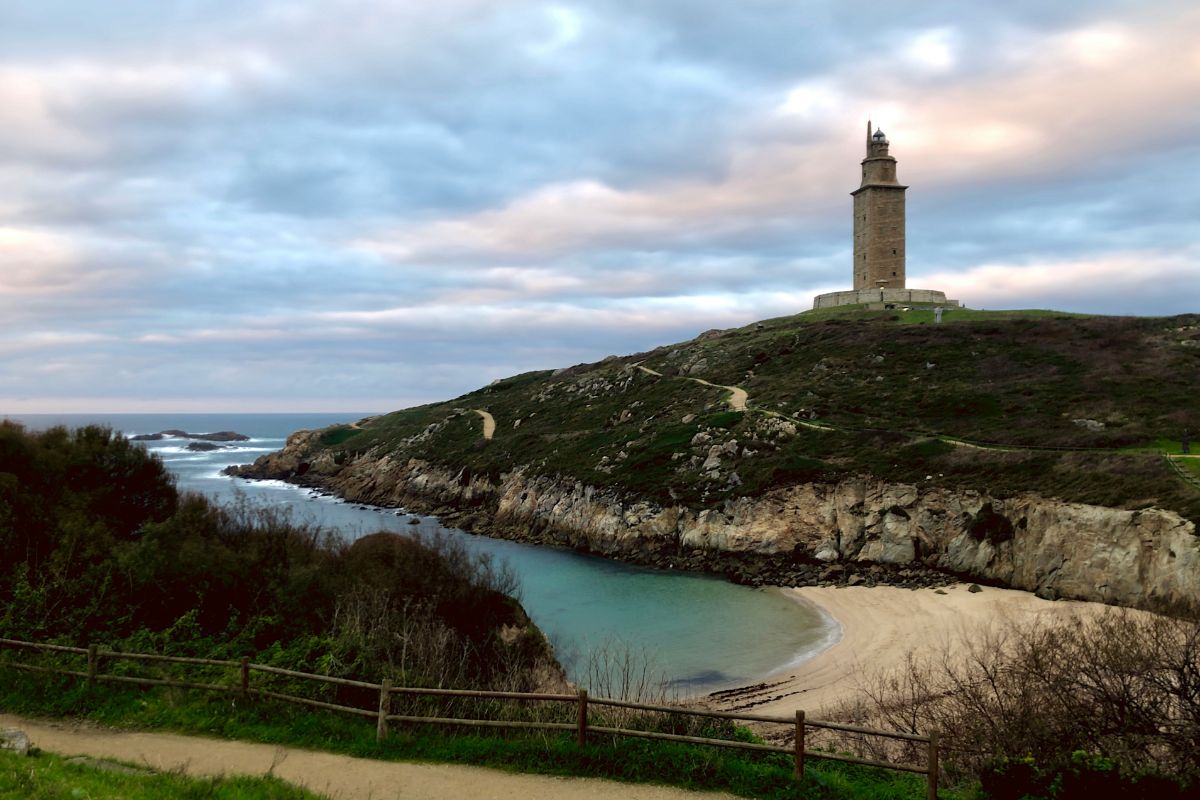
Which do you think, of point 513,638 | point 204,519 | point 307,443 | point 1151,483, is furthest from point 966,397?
point 307,443

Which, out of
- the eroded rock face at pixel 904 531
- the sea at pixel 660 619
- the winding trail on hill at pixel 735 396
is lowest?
the sea at pixel 660 619

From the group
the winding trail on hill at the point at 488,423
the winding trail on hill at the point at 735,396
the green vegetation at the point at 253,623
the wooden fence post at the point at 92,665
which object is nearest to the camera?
the green vegetation at the point at 253,623

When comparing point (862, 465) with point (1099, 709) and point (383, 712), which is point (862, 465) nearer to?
point (1099, 709)

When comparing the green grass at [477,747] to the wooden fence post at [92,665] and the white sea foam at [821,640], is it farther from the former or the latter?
the white sea foam at [821,640]

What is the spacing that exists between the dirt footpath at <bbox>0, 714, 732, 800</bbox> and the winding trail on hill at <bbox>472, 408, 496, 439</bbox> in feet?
231

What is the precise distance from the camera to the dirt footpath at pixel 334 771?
1072 centimetres

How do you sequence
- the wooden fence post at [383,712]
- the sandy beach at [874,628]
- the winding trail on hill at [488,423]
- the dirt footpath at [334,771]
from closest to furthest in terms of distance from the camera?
the dirt footpath at [334,771]
the wooden fence post at [383,712]
the sandy beach at [874,628]
the winding trail on hill at [488,423]

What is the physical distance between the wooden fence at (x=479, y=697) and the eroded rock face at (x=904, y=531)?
47.3 feet

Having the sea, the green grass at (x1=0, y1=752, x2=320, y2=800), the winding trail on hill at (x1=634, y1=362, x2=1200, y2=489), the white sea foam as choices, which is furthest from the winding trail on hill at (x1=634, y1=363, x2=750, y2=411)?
the green grass at (x1=0, y1=752, x2=320, y2=800)

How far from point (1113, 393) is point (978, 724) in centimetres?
5027

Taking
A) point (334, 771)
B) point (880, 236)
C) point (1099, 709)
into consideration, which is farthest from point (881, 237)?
point (334, 771)

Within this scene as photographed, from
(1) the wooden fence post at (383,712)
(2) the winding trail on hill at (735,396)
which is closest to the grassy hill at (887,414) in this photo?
(2) the winding trail on hill at (735,396)

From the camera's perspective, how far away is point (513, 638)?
23266mm

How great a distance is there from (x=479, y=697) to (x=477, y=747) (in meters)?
1.39
